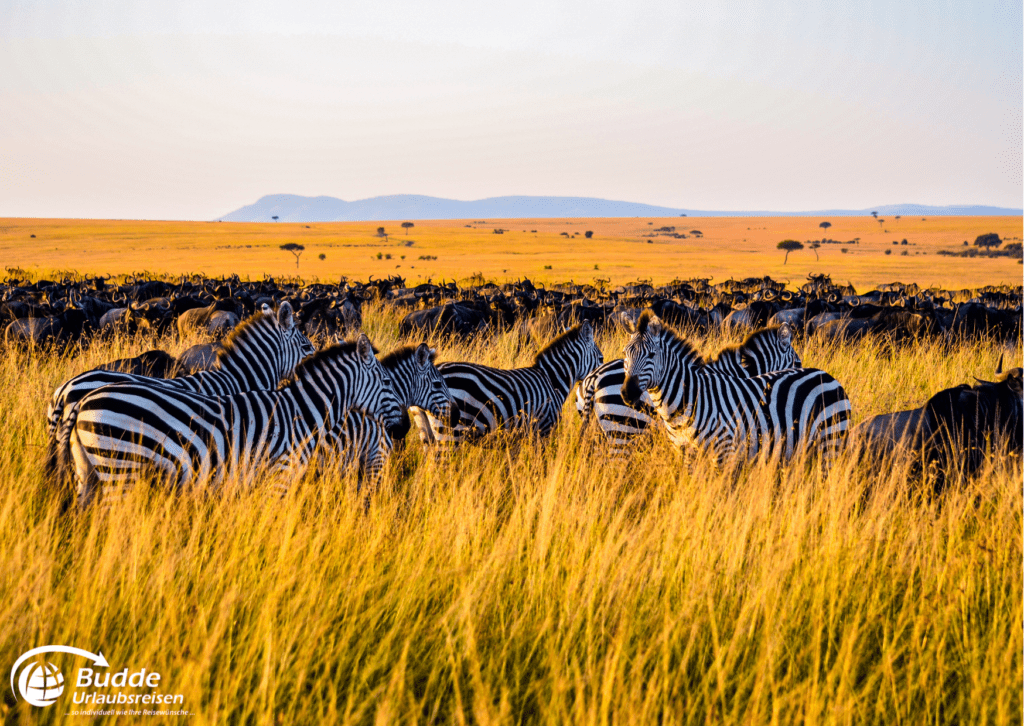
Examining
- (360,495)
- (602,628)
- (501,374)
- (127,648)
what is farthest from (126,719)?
(501,374)

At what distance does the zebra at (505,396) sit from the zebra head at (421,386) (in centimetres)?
13

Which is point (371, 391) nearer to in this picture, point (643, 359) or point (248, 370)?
point (248, 370)

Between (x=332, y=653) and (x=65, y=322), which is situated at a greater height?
(x=65, y=322)

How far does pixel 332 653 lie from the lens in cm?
290

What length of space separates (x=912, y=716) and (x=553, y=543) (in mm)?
1920

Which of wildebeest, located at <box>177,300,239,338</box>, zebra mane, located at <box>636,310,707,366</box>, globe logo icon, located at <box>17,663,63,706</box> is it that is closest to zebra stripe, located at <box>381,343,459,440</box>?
zebra mane, located at <box>636,310,707,366</box>

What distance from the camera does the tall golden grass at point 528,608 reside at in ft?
8.71

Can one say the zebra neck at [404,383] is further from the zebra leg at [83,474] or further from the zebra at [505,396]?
the zebra leg at [83,474]

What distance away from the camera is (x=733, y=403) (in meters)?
5.51

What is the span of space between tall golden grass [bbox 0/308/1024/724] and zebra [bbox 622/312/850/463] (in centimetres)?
72

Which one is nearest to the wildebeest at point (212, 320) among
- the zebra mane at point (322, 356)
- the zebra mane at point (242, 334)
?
the zebra mane at point (242, 334)

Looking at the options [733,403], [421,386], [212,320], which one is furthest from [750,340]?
[212,320]

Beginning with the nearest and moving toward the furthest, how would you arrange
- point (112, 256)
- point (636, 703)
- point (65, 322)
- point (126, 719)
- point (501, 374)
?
point (126, 719) < point (636, 703) < point (501, 374) < point (65, 322) < point (112, 256)

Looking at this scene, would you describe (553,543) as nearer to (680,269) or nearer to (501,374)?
(501,374)
